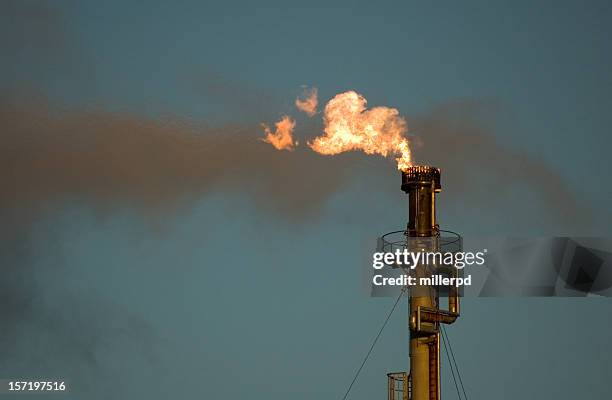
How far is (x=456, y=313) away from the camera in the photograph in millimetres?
57594

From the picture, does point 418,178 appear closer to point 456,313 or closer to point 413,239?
point 413,239

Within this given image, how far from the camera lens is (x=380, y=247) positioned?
192ft

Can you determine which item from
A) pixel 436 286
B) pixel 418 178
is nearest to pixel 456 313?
pixel 436 286

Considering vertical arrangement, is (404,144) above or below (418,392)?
above

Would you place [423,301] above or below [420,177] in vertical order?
below

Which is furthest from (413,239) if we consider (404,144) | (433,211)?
(404,144)

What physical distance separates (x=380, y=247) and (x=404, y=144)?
5477 mm

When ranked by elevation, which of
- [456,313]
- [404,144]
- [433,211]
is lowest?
[456,313]

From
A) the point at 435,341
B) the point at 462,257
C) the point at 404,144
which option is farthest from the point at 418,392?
the point at 404,144

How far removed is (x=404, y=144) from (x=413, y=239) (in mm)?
5451

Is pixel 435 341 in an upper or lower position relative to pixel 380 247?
lower

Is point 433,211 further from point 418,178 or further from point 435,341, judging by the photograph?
point 435,341

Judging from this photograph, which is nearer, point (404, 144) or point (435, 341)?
point (435, 341)

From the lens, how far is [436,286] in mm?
57688
